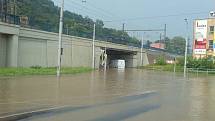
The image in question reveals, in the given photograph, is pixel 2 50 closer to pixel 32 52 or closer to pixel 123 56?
pixel 32 52

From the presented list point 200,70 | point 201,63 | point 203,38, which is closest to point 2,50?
point 200,70

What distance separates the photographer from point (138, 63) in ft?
343

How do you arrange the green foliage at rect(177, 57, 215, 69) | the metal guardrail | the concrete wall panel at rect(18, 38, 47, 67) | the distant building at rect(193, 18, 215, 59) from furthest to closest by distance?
the distant building at rect(193, 18, 215, 59) → the green foliage at rect(177, 57, 215, 69) → the metal guardrail → the concrete wall panel at rect(18, 38, 47, 67)

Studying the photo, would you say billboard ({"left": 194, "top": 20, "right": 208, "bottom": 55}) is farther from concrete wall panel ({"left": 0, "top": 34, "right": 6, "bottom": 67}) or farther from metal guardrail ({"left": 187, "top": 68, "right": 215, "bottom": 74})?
concrete wall panel ({"left": 0, "top": 34, "right": 6, "bottom": 67})

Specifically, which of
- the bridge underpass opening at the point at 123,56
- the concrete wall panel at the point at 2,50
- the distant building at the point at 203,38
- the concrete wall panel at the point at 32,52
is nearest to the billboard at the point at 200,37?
the distant building at the point at 203,38

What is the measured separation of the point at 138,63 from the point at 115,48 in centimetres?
1403

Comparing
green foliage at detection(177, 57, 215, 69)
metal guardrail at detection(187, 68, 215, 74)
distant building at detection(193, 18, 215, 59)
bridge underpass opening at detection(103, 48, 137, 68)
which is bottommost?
metal guardrail at detection(187, 68, 215, 74)

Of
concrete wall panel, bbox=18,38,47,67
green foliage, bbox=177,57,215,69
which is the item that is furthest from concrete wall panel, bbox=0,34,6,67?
green foliage, bbox=177,57,215,69

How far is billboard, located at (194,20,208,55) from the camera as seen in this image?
8381 centimetres

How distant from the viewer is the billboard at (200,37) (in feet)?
275

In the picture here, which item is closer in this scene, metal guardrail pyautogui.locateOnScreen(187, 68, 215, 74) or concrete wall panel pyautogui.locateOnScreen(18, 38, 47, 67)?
concrete wall panel pyautogui.locateOnScreen(18, 38, 47, 67)

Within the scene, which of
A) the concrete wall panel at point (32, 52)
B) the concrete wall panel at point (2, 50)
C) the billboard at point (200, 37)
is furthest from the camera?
the billboard at point (200, 37)

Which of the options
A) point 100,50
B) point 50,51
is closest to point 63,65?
point 50,51

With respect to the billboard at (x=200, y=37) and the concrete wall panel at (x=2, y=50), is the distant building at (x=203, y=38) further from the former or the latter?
the concrete wall panel at (x=2, y=50)
